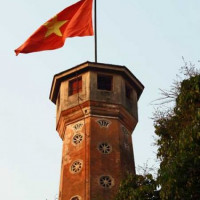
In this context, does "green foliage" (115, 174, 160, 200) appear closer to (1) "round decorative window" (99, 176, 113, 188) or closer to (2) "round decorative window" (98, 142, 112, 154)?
(1) "round decorative window" (99, 176, 113, 188)

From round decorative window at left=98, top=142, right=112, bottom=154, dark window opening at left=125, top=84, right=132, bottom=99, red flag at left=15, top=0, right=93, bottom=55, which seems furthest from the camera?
dark window opening at left=125, top=84, right=132, bottom=99

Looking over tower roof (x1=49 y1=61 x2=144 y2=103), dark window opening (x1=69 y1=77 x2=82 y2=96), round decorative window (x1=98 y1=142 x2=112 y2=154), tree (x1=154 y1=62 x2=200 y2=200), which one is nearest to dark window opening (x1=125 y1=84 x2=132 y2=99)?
tower roof (x1=49 y1=61 x2=144 y2=103)

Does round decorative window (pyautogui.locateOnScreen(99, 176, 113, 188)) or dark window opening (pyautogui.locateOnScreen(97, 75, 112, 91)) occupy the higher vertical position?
dark window opening (pyautogui.locateOnScreen(97, 75, 112, 91))

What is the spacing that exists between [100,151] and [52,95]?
512 cm

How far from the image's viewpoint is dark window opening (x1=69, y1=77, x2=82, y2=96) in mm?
23211

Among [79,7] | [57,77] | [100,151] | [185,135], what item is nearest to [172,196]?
[185,135]

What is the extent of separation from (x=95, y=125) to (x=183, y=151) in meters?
10.6

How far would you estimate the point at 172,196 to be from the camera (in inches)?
444

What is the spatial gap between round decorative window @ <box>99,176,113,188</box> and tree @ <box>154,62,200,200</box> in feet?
23.2

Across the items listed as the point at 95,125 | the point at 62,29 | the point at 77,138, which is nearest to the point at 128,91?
the point at 95,125

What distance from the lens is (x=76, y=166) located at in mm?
20812

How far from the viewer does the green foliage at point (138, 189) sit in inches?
478

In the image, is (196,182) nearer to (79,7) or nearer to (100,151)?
(100,151)

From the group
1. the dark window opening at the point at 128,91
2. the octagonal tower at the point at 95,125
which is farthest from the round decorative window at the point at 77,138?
the dark window opening at the point at 128,91
